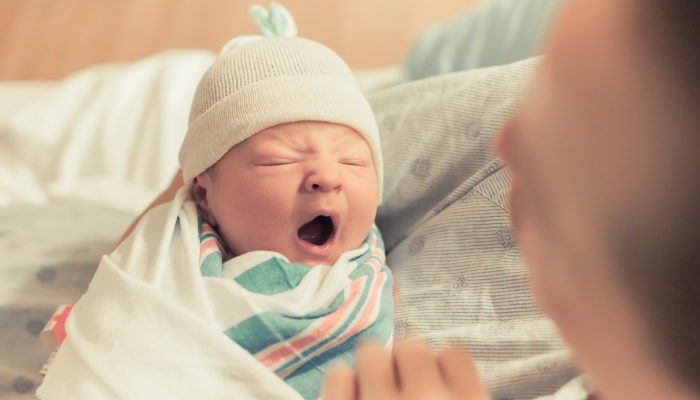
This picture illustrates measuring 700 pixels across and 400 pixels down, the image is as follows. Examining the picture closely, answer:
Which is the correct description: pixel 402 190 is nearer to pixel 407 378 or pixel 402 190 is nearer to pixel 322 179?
pixel 322 179

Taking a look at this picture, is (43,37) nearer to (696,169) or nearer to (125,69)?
(125,69)

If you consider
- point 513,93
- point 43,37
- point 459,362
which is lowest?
point 43,37

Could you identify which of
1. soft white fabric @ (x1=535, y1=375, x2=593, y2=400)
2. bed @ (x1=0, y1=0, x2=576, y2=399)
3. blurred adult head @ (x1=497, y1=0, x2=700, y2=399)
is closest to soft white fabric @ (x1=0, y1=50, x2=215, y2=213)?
bed @ (x1=0, y1=0, x2=576, y2=399)

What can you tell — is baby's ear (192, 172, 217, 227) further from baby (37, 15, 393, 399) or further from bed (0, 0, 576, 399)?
bed (0, 0, 576, 399)

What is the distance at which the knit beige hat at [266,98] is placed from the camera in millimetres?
553

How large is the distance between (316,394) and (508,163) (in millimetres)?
334

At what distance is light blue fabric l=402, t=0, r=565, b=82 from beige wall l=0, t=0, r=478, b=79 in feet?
1.87

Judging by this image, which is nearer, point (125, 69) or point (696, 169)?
point (696, 169)

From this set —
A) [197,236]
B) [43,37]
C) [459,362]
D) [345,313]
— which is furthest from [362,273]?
[43,37]

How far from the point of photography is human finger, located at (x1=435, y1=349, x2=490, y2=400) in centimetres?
19

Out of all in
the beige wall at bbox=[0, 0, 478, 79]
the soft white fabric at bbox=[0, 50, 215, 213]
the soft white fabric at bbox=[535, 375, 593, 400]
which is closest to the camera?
the soft white fabric at bbox=[535, 375, 593, 400]

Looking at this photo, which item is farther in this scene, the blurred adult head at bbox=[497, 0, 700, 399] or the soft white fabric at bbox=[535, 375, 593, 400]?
the soft white fabric at bbox=[535, 375, 593, 400]

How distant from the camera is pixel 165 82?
43.4 inches

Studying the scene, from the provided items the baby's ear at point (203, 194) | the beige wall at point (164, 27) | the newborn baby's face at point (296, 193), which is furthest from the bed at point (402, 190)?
the beige wall at point (164, 27)
